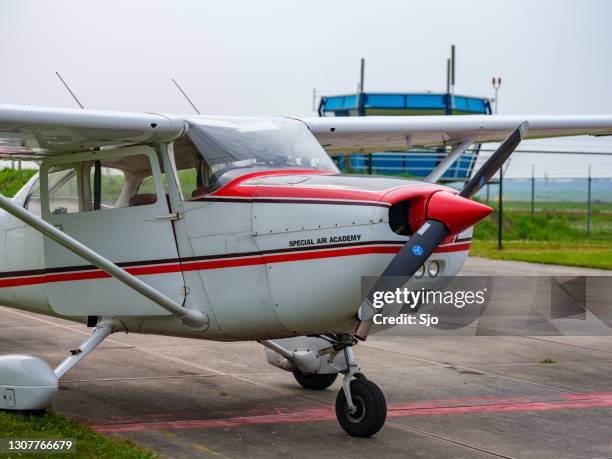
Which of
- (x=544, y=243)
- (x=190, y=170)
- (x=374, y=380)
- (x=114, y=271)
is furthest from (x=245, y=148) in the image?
(x=544, y=243)

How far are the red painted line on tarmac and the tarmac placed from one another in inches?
0.6

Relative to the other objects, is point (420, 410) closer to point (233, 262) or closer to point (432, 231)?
point (233, 262)

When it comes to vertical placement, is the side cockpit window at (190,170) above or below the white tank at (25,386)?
above

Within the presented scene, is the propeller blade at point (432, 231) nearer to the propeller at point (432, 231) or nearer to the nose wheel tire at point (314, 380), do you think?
the propeller at point (432, 231)

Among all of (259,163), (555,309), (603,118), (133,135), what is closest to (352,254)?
(259,163)

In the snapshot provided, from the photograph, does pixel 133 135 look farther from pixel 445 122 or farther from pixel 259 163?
pixel 445 122

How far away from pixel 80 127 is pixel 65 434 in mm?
2079

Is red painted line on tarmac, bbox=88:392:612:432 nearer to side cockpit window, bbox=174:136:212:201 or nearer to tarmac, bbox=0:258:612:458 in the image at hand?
tarmac, bbox=0:258:612:458

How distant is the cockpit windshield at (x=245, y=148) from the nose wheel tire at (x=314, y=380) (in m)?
2.03

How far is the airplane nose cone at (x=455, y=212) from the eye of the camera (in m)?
6.22

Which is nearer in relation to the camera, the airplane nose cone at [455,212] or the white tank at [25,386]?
the airplane nose cone at [455,212]

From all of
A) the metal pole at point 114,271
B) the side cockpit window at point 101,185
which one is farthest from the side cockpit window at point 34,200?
the metal pole at point 114,271

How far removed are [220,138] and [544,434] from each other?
3.07 meters

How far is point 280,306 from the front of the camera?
22.2ft
